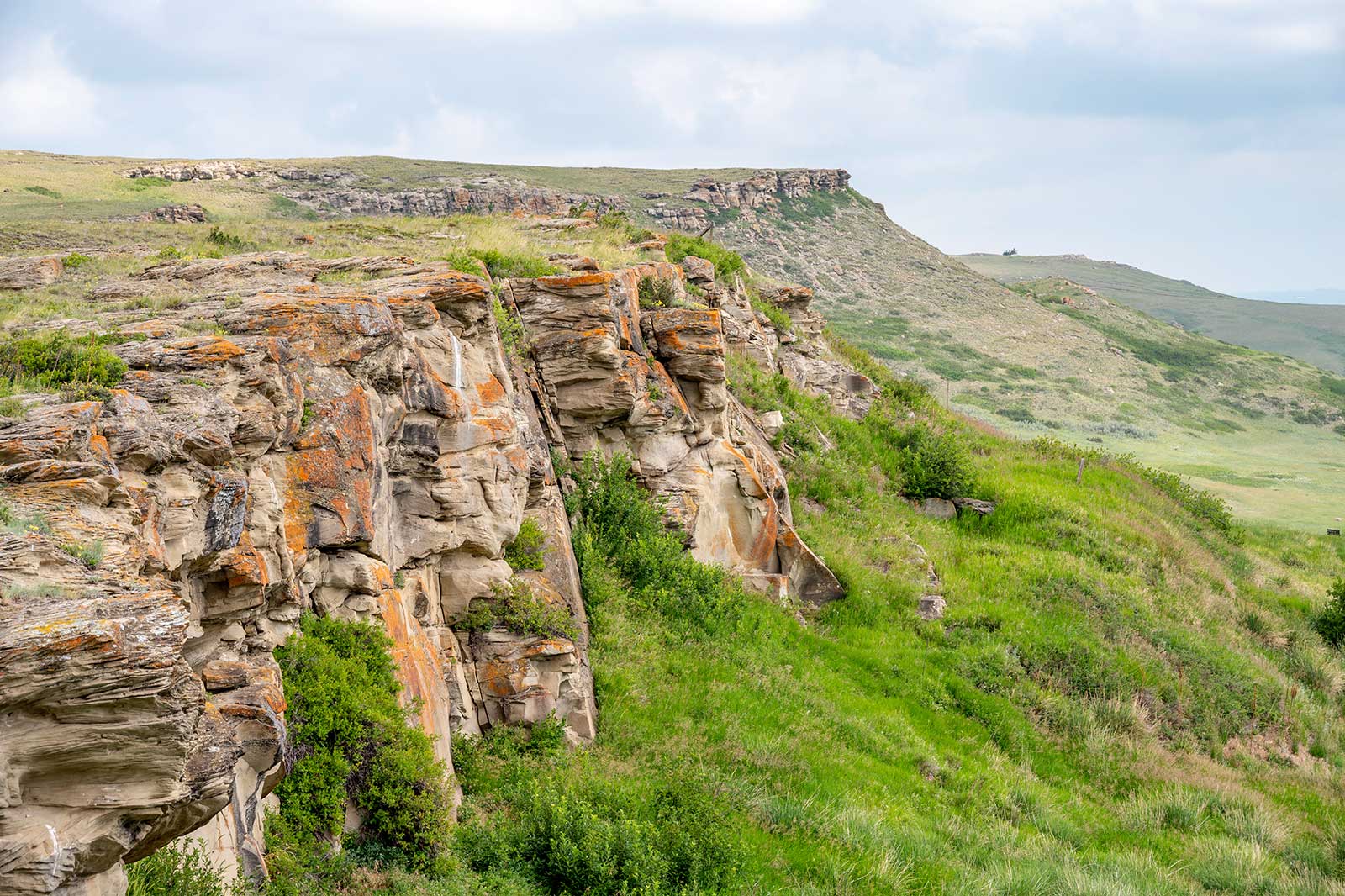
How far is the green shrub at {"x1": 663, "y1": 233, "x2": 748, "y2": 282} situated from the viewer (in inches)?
900

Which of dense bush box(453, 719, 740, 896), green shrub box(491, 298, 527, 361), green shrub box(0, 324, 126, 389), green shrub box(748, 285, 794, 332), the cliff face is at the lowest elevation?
dense bush box(453, 719, 740, 896)

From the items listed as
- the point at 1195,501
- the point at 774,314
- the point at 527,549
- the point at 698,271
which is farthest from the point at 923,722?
the point at 1195,501

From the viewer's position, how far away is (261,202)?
5134cm

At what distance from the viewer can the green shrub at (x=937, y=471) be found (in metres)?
20.1

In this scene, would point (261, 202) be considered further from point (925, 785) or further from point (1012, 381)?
point (925, 785)

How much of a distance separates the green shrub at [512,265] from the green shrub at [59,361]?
6.91 m

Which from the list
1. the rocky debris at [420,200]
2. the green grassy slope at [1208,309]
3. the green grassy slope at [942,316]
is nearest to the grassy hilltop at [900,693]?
the green grassy slope at [942,316]

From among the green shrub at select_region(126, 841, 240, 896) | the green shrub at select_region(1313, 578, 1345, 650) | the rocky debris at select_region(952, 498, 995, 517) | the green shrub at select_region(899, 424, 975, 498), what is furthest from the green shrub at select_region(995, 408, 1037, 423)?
the green shrub at select_region(126, 841, 240, 896)

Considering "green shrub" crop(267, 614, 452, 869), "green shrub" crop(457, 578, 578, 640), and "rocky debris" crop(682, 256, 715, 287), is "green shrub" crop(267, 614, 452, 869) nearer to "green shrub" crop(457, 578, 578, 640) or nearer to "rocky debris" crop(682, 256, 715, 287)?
"green shrub" crop(457, 578, 578, 640)

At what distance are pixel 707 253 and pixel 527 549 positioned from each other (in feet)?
50.5

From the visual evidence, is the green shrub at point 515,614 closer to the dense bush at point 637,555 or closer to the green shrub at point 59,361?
the dense bush at point 637,555

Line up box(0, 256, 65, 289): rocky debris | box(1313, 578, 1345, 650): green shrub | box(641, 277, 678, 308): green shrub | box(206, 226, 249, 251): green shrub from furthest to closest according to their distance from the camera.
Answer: box(1313, 578, 1345, 650): green shrub
box(641, 277, 678, 308): green shrub
box(206, 226, 249, 251): green shrub
box(0, 256, 65, 289): rocky debris

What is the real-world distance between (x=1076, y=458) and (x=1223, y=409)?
43.4 metres

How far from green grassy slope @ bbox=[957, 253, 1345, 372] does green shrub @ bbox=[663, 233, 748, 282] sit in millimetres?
94857
